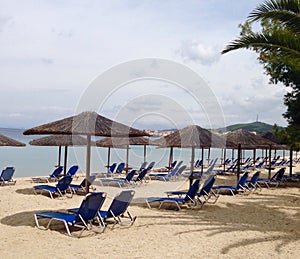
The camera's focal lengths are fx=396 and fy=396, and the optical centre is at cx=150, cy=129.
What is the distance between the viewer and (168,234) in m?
6.55

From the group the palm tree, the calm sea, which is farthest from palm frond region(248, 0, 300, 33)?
the calm sea

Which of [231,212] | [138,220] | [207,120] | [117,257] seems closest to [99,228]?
[138,220]

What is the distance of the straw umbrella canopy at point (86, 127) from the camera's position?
7930 mm

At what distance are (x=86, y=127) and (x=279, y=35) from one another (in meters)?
4.20

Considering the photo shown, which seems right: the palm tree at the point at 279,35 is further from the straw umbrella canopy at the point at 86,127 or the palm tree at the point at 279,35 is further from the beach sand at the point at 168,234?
the beach sand at the point at 168,234

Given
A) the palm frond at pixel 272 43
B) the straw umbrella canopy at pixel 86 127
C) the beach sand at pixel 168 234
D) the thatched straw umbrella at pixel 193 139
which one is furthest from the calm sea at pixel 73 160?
the palm frond at pixel 272 43

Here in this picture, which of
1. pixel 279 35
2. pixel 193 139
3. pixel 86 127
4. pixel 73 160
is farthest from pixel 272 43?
pixel 73 160

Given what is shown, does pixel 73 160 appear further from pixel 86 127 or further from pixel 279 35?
pixel 279 35

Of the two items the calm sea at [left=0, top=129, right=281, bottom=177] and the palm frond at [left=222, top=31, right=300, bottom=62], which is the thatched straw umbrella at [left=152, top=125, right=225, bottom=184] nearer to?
the calm sea at [left=0, top=129, right=281, bottom=177]

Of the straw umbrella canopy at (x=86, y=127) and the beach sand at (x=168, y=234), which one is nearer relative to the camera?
the beach sand at (x=168, y=234)

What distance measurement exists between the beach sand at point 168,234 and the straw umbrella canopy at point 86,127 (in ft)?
5.64

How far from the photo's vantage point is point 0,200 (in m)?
9.62

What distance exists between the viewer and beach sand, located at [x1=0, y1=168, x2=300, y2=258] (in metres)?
5.48

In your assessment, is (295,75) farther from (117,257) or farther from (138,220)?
(117,257)
